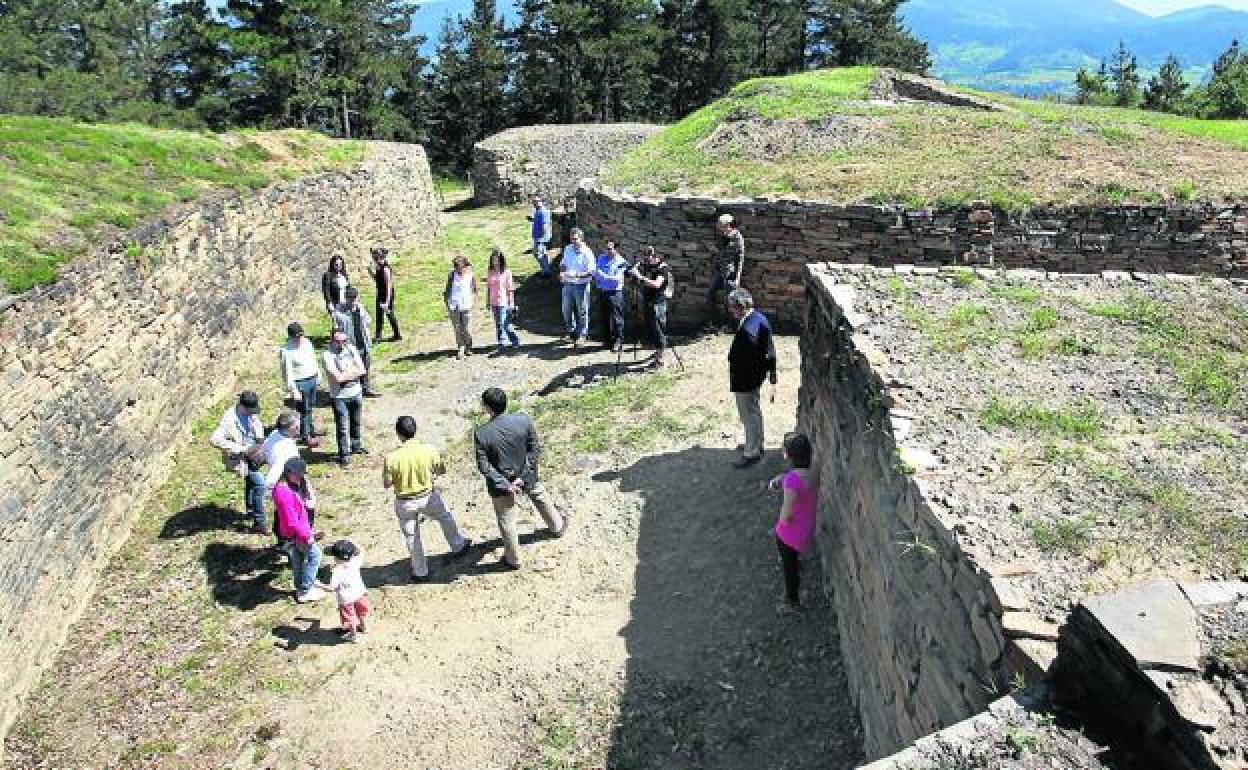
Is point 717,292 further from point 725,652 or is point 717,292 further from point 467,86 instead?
point 467,86

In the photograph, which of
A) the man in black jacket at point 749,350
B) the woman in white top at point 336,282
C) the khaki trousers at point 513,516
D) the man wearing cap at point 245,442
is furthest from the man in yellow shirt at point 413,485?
the woman in white top at point 336,282

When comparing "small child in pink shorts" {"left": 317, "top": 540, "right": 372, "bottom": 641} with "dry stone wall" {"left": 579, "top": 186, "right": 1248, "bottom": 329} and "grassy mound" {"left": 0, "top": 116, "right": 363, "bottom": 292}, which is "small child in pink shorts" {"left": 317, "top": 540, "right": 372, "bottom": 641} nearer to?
"grassy mound" {"left": 0, "top": 116, "right": 363, "bottom": 292}

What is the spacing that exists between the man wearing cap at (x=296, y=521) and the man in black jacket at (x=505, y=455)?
162 centimetres

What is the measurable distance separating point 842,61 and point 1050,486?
169 ft

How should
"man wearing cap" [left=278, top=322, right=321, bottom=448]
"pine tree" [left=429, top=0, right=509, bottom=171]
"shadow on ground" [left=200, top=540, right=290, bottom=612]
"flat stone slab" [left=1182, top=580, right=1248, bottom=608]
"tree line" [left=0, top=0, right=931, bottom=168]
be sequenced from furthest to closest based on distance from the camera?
"pine tree" [left=429, top=0, right=509, bottom=171]
"tree line" [left=0, top=0, right=931, bottom=168]
"man wearing cap" [left=278, top=322, right=321, bottom=448]
"shadow on ground" [left=200, top=540, right=290, bottom=612]
"flat stone slab" [left=1182, top=580, right=1248, bottom=608]

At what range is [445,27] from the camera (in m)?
53.3

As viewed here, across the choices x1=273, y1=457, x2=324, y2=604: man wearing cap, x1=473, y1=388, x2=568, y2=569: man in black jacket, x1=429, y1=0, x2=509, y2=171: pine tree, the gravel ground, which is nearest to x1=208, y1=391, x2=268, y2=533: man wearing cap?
x1=273, y1=457, x2=324, y2=604: man wearing cap

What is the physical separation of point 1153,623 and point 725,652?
13.8 ft

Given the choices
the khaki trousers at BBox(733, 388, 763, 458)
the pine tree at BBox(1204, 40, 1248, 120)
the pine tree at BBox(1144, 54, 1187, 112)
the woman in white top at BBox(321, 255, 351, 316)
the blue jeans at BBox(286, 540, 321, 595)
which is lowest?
the blue jeans at BBox(286, 540, 321, 595)

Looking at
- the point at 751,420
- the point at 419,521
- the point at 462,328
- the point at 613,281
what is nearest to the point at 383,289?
the point at 462,328

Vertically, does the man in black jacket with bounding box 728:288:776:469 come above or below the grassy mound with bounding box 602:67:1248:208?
below

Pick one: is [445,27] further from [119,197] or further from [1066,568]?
[1066,568]

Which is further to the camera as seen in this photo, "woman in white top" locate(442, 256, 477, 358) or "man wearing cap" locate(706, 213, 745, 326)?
"woman in white top" locate(442, 256, 477, 358)

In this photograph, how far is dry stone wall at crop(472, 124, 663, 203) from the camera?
31.5 metres
